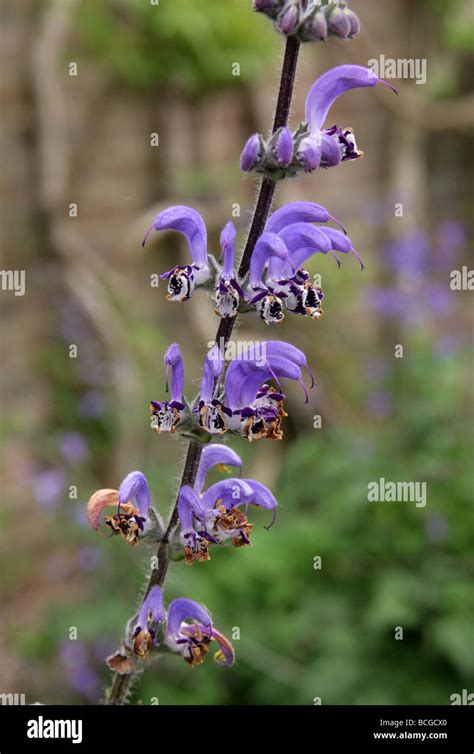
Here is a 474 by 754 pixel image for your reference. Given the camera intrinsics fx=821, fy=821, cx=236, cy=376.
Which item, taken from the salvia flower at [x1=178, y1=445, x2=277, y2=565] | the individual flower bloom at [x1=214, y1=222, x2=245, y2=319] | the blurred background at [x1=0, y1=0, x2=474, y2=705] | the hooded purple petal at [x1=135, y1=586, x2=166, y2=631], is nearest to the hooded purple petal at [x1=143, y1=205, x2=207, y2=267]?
the individual flower bloom at [x1=214, y1=222, x2=245, y2=319]

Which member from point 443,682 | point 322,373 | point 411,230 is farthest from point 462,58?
point 443,682

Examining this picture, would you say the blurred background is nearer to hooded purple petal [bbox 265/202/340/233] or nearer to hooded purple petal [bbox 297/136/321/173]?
hooded purple petal [bbox 265/202/340/233]

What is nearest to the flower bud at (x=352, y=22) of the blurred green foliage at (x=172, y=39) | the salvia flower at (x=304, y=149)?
the salvia flower at (x=304, y=149)

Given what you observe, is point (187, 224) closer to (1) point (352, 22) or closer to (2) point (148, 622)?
(1) point (352, 22)

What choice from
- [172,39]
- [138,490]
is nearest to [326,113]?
[138,490]

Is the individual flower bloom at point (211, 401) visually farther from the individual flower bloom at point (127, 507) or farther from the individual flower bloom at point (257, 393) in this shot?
the individual flower bloom at point (127, 507)
